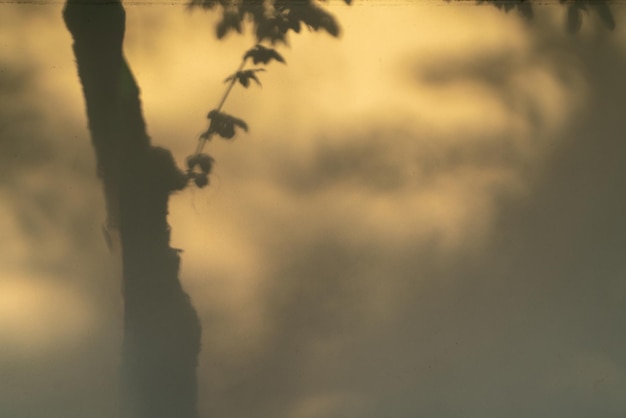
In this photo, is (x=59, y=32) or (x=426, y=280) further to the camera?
(x=426, y=280)

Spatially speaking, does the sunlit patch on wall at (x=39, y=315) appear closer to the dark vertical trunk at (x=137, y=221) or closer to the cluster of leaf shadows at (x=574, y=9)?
the dark vertical trunk at (x=137, y=221)

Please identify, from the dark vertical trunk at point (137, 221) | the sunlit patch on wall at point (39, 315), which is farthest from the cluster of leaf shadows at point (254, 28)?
the sunlit patch on wall at point (39, 315)

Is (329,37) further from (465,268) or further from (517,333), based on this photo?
(517,333)

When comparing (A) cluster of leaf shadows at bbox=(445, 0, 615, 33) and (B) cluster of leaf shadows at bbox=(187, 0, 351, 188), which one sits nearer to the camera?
(B) cluster of leaf shadows at bbox=(187, 0, 351, 188)

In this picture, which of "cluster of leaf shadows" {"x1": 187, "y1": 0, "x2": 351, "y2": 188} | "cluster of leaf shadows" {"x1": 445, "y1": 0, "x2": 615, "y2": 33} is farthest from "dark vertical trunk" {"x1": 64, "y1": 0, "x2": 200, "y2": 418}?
"cluster of leaf shadows" {"x1": 445, "y1": 0, "x2": 615, "y2": 33}

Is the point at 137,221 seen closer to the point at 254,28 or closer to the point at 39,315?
the point at 39,315

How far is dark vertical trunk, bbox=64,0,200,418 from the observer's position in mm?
3061

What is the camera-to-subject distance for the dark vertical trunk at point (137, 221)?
3.06 m

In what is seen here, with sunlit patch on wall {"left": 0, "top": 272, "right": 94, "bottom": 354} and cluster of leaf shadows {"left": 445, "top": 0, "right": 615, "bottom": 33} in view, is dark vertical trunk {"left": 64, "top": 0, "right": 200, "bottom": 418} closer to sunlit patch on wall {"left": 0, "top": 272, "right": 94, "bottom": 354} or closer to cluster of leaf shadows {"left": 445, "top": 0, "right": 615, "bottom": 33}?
sunlit patch on wall {"left": 0, "top": 272, "right": 94, "bottom": 354}

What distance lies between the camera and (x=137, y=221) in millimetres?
3141

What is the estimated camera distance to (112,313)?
3.18 m

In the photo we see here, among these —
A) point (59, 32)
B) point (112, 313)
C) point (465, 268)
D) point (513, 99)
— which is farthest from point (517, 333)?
point (59, 32)

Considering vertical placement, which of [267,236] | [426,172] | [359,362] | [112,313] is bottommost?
[359,362]

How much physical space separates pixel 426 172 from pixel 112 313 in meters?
1.97
